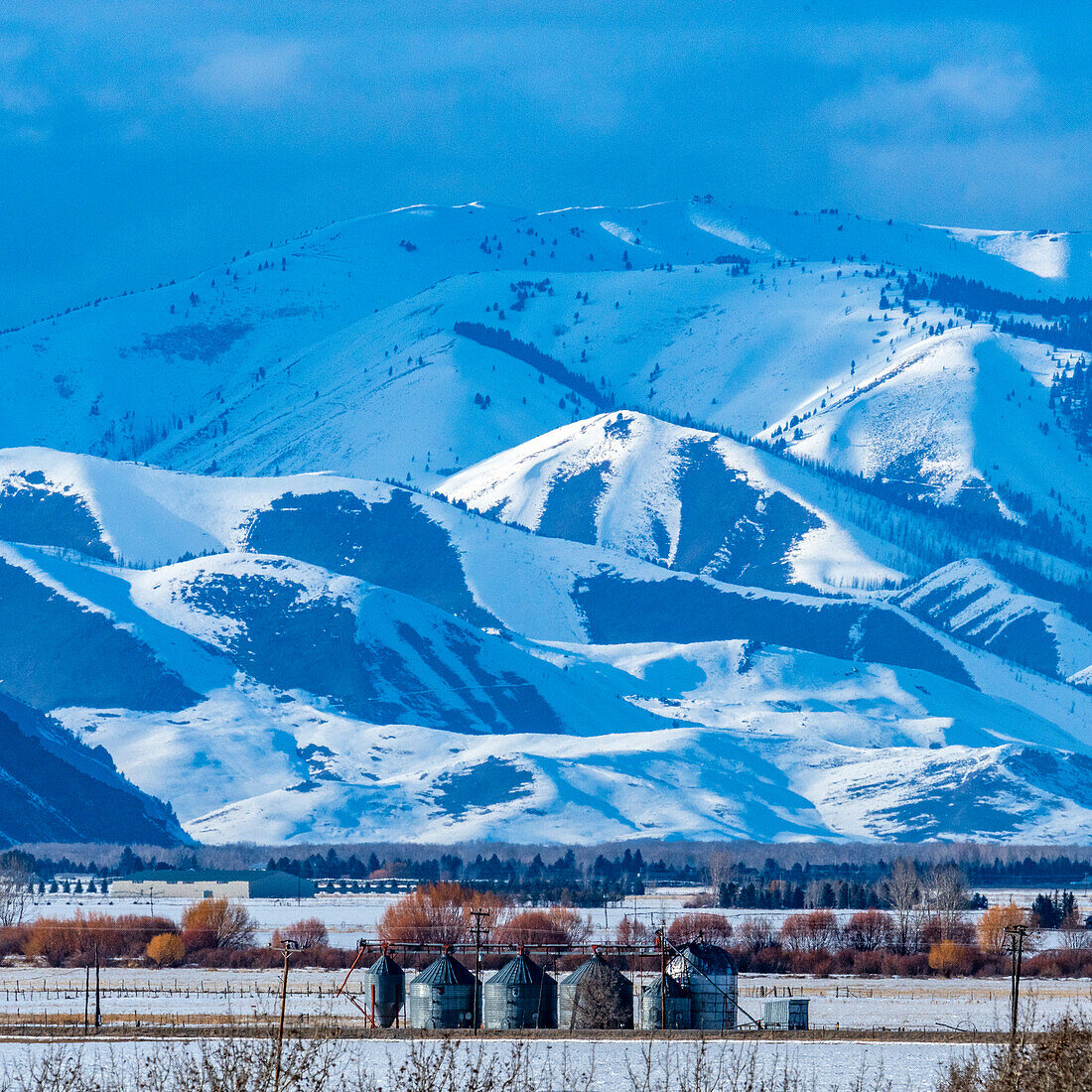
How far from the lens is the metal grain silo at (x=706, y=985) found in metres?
87.1

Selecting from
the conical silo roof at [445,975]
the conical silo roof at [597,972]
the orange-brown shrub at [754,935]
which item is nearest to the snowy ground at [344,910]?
the orange-brown shrub at [754,935]

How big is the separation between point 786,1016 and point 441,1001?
12876 millimetres

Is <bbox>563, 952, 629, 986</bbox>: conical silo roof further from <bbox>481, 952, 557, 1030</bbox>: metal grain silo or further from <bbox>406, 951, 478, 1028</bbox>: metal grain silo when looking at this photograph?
<bbox>406, 951, 478, 1028</bbox>: metal grain silo

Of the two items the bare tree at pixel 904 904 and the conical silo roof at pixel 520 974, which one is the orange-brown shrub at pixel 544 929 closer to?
the bare tree at pixel 904 904

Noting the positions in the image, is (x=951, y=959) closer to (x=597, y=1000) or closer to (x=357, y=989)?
(x=357, y=989)

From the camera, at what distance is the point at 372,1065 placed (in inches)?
2756

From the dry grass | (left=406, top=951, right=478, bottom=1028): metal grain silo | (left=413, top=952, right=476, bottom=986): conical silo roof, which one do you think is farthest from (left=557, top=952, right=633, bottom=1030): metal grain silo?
the dry grass

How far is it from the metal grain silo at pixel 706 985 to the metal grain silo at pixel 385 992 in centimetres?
1066

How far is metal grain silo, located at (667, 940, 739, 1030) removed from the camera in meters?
87.1

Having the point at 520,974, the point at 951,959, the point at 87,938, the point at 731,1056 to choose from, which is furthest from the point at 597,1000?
the point at 87,938

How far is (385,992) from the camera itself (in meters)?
87.4

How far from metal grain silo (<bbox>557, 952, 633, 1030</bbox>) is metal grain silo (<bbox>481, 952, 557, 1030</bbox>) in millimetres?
712

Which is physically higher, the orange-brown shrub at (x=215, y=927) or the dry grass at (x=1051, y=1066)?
the orange-brown shrub at (x=215, y=927)

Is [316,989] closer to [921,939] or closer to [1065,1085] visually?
[921,939]
